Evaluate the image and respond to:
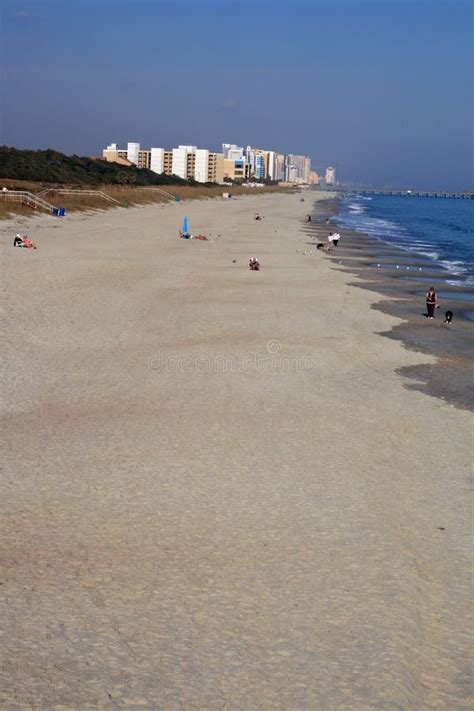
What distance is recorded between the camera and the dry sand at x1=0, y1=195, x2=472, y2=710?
15.6 ft

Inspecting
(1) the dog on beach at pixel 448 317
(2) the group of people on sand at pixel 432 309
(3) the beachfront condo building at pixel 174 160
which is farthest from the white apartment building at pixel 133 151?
(1) the dog on beach at pixel 448 317

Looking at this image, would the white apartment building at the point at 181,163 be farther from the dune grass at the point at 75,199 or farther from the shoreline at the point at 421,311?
the shoreline at the point at 421,311

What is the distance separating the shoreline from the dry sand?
52 cm

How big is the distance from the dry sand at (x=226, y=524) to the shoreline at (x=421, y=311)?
0.52m

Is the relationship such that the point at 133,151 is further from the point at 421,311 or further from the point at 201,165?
the point at 421,311

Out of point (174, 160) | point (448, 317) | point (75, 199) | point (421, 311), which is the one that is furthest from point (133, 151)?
point (448, 317)

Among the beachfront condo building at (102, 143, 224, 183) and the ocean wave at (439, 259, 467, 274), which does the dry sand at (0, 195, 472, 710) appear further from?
the beachfront condo building at (102, 143, 224, 183)

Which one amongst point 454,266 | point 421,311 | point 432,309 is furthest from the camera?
point 454,266

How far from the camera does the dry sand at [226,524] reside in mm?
4762

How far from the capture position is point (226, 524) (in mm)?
6691

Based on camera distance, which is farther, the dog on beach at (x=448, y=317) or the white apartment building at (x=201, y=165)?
the white apartment building at (x=201, y=165)

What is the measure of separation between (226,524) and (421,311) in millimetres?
12788

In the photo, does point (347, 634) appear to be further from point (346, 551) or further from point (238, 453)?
point (238, 453)

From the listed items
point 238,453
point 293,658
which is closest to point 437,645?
point 293,658
